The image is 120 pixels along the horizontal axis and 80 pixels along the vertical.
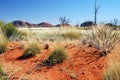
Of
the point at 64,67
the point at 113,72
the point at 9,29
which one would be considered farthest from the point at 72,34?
the point at 113,72

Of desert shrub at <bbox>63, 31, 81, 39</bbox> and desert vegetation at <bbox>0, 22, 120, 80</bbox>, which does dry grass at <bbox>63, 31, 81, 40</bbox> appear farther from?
desert vegetation at <bbox>0, 22, 120, 80</bbox>

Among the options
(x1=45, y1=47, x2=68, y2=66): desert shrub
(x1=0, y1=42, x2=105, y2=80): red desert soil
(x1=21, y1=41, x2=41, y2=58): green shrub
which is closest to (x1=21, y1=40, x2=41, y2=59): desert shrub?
(x1=21, y1=41, x2=41, y2=58): green shrub

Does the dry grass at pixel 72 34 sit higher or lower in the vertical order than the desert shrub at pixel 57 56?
higher

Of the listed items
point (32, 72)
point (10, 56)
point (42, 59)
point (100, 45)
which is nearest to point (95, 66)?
point (100, 45)

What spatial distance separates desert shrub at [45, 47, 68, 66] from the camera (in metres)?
11.4

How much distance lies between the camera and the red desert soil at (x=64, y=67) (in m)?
9.56

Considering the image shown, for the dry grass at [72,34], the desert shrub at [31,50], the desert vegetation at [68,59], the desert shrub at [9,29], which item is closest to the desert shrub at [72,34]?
the dry grass at [72,34]

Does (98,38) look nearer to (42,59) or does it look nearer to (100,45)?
(100,45)

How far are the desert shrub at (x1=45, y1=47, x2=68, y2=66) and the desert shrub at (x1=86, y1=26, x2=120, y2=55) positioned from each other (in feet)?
3.90

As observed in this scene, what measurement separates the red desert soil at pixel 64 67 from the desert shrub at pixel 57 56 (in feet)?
0.75

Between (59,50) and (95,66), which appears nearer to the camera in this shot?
(95,66)

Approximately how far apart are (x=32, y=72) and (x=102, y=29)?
3051 mm

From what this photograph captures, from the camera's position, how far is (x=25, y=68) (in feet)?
38.4

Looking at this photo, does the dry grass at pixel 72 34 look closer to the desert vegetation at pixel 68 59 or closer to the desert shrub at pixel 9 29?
Answer: the desert shrub at pixel 9 29
